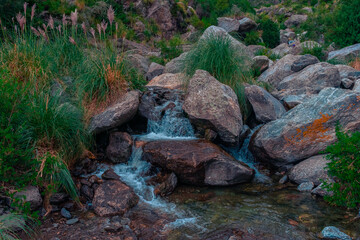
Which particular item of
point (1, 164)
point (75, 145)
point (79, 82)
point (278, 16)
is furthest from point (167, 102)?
point (278, 16)

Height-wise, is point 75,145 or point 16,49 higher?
point 16,49

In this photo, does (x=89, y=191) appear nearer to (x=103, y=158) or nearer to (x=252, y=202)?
(x=103, y=158)

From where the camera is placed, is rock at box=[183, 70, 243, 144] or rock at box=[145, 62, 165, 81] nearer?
rock at box=[183, 70, 243, 144]

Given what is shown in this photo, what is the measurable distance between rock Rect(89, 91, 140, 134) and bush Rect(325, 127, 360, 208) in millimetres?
3677

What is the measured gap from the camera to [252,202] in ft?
15.7

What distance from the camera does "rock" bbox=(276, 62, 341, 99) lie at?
7949 millimetres

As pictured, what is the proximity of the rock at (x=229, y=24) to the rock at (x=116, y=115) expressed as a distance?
1536 cm

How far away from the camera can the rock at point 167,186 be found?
5.08m

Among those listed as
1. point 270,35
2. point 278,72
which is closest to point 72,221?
point 278,72

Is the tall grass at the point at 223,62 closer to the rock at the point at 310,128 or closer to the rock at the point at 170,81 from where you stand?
the rock at the point at 170,81

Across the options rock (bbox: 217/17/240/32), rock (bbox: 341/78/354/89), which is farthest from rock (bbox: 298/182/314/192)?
rock (bbox: 217/17/240/32)

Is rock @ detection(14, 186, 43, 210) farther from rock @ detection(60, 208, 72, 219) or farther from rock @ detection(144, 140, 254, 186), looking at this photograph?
rock @ detection(144, 140, 254, 186)

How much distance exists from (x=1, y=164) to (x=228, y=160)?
3458 millimetres

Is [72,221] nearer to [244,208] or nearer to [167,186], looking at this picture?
[167,186]
